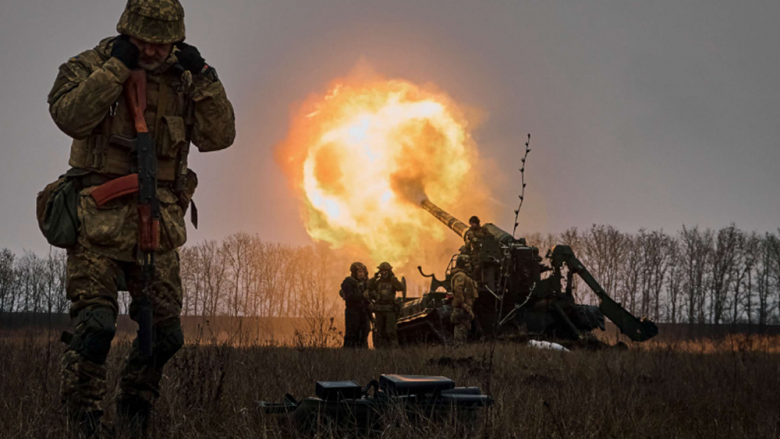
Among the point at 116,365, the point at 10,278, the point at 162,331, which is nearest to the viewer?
the point at 162,331

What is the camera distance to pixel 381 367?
646cm

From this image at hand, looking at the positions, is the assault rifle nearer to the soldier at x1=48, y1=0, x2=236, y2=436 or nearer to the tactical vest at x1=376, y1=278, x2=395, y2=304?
the soldier at x1=48, y1=0, x2=236, y2=436

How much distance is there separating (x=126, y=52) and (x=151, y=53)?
6.0 inches

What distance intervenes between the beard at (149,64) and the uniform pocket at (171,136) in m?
0.29

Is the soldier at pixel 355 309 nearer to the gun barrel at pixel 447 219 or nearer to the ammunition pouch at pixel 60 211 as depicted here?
the gun barrel at pixel 447 219

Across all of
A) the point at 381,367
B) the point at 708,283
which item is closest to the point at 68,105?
the point at 381,367

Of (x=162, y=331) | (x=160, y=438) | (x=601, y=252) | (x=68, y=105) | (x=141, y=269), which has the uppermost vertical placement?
(x=601, y=252)

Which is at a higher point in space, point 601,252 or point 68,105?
point 601,252

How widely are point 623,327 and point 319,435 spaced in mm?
13935

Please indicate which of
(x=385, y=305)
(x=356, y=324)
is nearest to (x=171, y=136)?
(x=356, y=324)

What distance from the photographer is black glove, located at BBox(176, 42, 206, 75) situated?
151 inches

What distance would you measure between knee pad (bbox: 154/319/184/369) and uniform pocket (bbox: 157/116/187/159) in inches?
39.4

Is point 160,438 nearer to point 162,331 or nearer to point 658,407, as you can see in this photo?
point 162,331

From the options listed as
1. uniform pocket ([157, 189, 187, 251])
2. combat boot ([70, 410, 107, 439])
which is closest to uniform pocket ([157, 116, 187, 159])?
uniform pocket ([157, 189, 187, 251])
